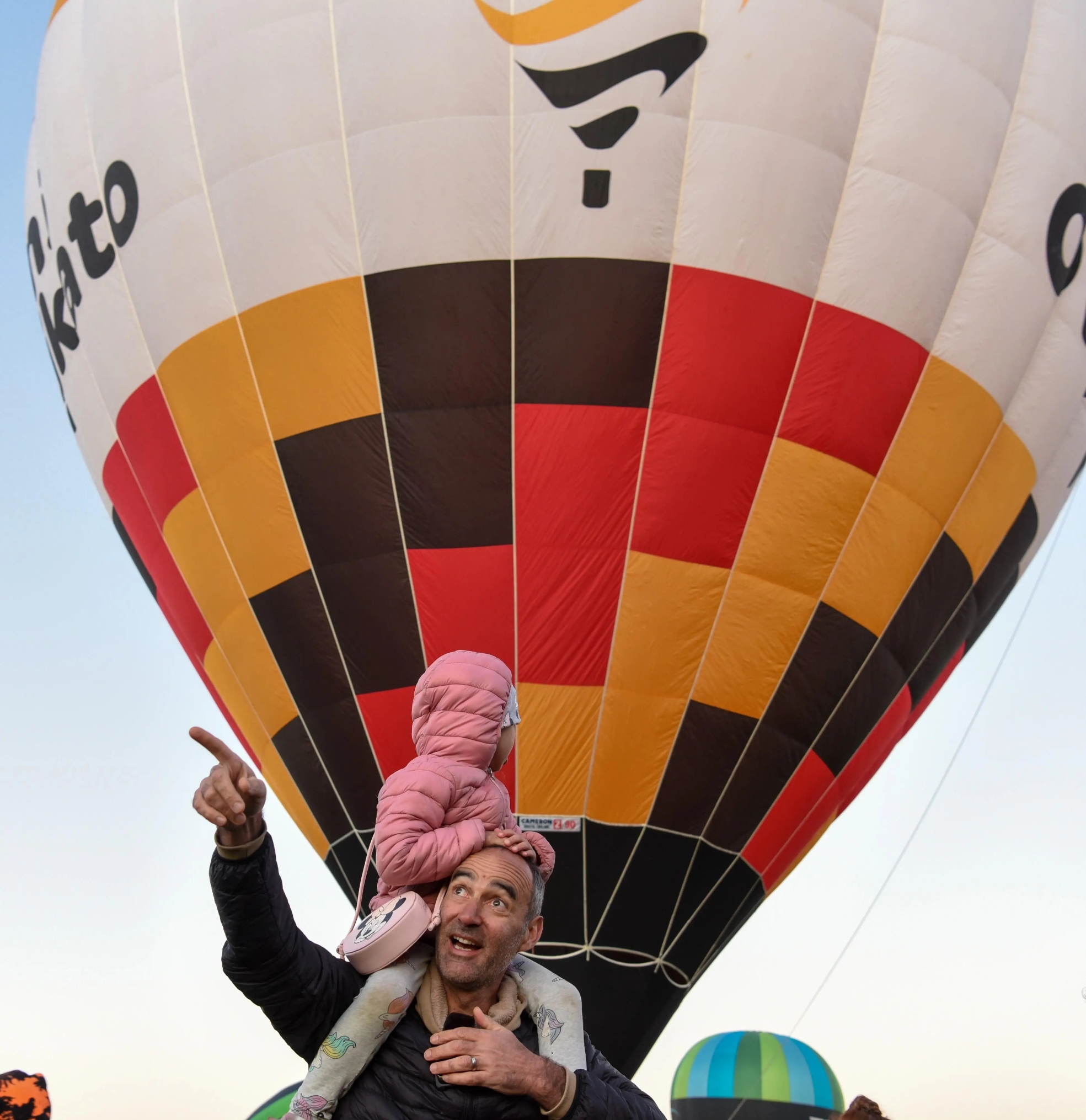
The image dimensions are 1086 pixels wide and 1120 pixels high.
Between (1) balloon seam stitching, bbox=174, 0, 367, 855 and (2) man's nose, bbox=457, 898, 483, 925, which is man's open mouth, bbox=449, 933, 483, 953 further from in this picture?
(1) balloon seam stitching, bbox=174, 0, 367, 855

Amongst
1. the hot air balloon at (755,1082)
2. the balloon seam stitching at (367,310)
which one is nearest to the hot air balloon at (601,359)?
the balloon seam stitching at (367,310)

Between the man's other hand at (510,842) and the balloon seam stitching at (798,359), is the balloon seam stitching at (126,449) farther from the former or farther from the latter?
the man's other hand at (510,842)

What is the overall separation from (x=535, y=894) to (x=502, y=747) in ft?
→ 0.93

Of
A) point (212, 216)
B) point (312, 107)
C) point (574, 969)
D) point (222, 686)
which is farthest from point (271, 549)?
point (574, 969)

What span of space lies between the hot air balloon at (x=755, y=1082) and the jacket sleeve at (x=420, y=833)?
29.3 ft

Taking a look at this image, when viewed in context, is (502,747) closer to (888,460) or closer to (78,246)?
(888,460)

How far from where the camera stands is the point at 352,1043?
1677 millimetres

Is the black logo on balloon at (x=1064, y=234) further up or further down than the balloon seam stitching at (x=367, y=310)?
further up

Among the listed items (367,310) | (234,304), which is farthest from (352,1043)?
(234,304)

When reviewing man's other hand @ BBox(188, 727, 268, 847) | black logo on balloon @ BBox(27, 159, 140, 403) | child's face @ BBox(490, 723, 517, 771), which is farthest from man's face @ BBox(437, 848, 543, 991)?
black logo on balloon @ BBox(27, 159, 140, 403)

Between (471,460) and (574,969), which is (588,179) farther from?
(574,969)

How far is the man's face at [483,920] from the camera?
174cm

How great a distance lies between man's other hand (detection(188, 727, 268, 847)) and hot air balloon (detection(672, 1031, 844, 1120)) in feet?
30.4

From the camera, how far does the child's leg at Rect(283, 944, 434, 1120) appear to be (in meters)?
1.66
